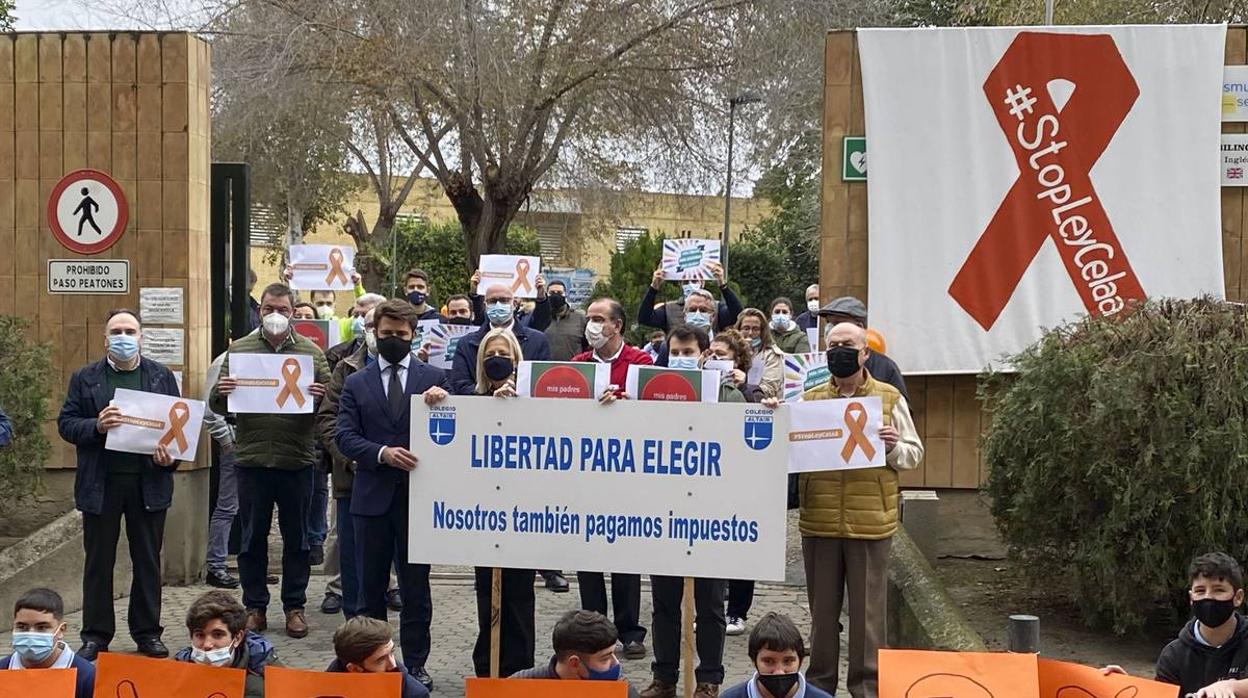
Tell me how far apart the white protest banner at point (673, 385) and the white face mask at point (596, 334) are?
1.61 meters

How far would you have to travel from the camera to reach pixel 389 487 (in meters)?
8.31

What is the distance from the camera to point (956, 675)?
19.4ft

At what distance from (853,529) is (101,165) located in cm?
630

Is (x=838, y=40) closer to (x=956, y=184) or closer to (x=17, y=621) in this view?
(x=956, y=184)

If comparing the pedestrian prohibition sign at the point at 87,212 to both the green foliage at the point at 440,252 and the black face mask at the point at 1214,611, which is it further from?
the green foliage at the point at 440,252

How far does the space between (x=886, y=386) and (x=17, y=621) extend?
13.3 ft

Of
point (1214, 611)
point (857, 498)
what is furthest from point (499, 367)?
point (1214, 611)

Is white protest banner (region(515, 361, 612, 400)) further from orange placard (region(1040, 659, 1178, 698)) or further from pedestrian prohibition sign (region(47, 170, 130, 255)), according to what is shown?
pedestrian prohibition sign (region(47, 170, 130, 255))

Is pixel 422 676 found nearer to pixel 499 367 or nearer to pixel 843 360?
pixel 499 367

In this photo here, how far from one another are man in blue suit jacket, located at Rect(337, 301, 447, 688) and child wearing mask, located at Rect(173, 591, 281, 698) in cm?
185

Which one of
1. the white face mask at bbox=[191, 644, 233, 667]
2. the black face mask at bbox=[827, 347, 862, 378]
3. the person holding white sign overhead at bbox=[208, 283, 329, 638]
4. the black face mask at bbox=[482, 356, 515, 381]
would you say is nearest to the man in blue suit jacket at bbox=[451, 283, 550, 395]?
the black face mask at bbox=[482, 356, 515, 381]

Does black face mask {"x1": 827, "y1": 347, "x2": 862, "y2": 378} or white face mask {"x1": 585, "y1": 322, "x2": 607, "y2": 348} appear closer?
black face mask {"x1": 827, "y1": 347, "x2": 862, "y2": 378}

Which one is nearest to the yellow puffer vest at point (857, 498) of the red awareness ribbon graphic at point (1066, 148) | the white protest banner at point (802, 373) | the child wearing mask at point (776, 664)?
the white protest banner at point (802, 373)

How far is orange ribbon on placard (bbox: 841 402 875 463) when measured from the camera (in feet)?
24.7
